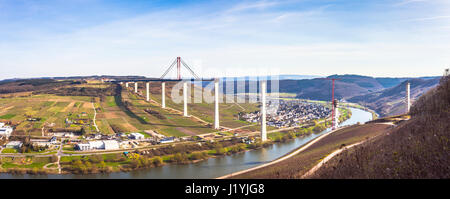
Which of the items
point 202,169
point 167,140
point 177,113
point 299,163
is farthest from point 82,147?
point 299,163

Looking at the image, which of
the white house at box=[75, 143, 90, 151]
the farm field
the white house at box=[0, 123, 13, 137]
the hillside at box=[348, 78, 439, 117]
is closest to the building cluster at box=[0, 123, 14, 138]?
the white house at box=[0, 123, 13, 137]

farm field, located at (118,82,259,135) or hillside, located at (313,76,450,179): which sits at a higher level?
hillside, located at (313,76,450,179)

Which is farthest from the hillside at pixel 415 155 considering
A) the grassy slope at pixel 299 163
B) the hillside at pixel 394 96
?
the hillside at pixel 394 96

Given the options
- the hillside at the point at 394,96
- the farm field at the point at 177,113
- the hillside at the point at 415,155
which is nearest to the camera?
the hillside at the point at 415,155

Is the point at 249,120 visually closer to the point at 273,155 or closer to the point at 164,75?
the point at 164,75

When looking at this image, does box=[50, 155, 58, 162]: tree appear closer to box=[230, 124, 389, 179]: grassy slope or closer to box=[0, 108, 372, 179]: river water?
box=[0, 108, 372, 179]: river water

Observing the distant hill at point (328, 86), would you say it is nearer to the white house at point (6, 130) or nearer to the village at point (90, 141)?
the village at point (90, 141)

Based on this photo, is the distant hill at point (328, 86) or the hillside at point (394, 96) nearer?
the hillside at point (394, 96)
